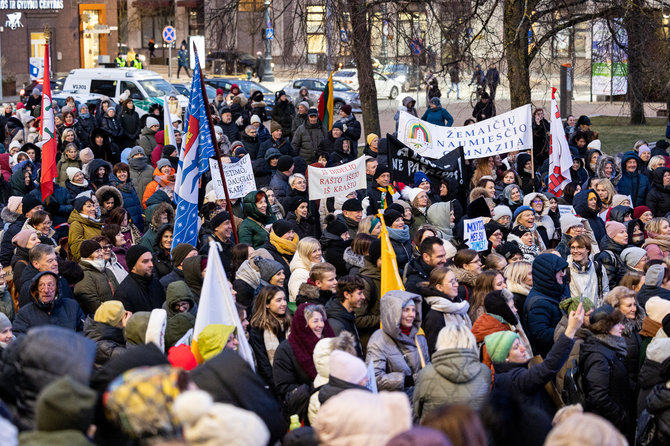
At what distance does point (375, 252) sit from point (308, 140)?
28.5 ft

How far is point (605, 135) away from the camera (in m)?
23.0

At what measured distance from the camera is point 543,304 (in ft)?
24.7

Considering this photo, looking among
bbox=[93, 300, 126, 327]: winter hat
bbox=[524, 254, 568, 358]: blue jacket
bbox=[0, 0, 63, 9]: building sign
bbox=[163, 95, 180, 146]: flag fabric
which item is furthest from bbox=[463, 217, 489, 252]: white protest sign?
bbox=[0, 0, 63, 9]: building sign

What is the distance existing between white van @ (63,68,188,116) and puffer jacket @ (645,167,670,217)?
564 inches

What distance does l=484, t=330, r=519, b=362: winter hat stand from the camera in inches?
237

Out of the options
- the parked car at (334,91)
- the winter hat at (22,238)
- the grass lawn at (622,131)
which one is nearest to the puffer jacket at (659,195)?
the grass lawn at (622,131)

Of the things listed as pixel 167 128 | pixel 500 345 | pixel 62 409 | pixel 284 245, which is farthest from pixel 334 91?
pixel 62 409

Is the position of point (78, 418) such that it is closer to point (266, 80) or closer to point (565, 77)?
point (565, 77)

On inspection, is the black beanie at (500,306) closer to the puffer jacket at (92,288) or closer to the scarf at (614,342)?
the scarf at (614,342)

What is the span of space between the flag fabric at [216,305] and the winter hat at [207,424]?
218 cm

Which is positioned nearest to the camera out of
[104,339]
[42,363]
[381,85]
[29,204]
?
[42,363]

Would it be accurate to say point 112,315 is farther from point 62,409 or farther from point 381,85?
point 381,85

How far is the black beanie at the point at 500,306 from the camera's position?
704 centimetres

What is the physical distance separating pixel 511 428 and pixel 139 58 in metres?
39.5
